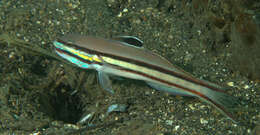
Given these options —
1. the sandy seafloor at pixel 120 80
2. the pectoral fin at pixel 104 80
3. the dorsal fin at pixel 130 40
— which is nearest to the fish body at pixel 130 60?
the dorsal fin at pixel 130 40

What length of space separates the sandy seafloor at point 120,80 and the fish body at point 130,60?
650 millimetres

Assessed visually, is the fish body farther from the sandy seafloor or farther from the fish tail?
the sandy seafloor

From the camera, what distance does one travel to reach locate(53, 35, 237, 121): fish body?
9.49 feet

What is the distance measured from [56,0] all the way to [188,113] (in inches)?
156

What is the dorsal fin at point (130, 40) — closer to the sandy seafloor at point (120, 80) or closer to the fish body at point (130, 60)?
the fish body at point (130, 60)

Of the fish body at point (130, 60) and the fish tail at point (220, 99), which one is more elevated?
the fish body at point (130, 60)

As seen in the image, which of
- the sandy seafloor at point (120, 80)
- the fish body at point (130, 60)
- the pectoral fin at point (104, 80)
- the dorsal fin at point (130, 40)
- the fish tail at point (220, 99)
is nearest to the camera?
the fish tail at point (220, 99)

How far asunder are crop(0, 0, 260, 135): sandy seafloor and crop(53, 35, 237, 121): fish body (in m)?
0.65

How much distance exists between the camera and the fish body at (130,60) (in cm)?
289

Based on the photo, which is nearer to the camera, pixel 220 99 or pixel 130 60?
pixel 220 99

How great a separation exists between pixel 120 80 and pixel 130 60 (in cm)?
117

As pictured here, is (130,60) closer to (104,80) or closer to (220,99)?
(104,80)

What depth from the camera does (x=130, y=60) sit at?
116 inches

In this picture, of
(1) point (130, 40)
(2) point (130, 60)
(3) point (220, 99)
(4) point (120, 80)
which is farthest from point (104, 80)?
(3) point (220, 99)
